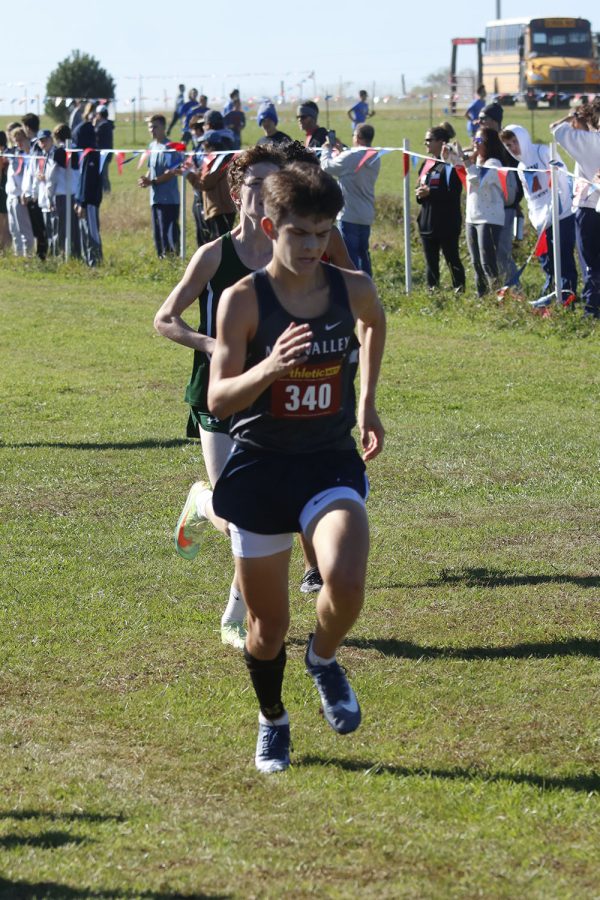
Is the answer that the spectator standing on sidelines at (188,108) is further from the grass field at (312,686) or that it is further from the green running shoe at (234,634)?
the green running shoe at (234,634)

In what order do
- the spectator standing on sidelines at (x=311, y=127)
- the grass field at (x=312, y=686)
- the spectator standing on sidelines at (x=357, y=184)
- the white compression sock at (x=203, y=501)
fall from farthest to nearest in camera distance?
the spectator standing on sidelines at (x=311, y=127) < the spectator standing on sidelines at (x=357, y=184) < the white compression sock at (x=203, y=501) < the grass field at (x=312, y=686)

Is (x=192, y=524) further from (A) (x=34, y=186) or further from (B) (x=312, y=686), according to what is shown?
(A) (x=34, y=186)

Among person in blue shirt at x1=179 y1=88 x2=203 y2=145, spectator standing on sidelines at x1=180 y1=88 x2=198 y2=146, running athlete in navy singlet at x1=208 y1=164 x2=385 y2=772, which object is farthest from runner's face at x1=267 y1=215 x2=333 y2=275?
spectator standing on sidelines at x1=180 y1=88 x2=198 y2=146

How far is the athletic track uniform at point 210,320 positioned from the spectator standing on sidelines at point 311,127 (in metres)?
12.4

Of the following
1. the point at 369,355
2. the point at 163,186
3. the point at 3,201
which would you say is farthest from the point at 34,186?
the point at 369,355

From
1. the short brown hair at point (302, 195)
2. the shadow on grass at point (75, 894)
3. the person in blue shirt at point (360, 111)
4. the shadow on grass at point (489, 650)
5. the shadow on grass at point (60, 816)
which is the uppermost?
the person in blue shirt at point (360, 111)

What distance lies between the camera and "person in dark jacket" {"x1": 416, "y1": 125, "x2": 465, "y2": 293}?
53.3 feet

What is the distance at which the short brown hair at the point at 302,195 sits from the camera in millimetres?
4281

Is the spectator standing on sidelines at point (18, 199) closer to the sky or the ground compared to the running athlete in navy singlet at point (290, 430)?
closer to the sky

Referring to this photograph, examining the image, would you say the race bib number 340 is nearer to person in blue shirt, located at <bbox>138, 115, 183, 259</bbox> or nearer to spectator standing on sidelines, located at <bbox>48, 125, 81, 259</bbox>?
person in blue shirt, located at <bbox>138, 115, 183, 259</bbox>

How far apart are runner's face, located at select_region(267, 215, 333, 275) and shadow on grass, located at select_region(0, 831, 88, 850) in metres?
1.85

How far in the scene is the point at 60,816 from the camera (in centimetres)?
427

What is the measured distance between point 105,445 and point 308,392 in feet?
21.4

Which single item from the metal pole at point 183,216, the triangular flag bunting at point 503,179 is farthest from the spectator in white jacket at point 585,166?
the metal pole at point 183,216
